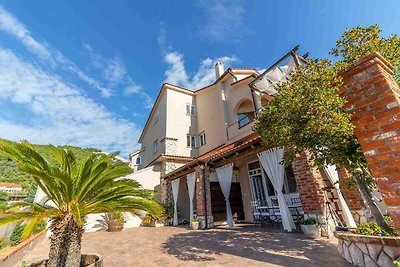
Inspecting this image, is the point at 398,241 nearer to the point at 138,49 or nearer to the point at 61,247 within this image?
the point at 61,247

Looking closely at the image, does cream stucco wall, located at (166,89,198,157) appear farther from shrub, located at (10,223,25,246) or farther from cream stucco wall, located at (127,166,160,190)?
shrub, located at (10,223,25,246)

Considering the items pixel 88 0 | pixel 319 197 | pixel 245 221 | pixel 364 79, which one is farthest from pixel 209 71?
pixel 364 79

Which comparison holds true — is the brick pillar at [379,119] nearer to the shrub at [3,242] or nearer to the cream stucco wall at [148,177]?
the shrub at [3,242]

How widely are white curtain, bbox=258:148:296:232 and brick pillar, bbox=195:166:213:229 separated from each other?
12.6 ft

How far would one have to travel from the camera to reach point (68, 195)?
169 inches

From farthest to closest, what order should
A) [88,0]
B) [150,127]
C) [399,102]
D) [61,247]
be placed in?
[150,127], [88,0], [61,247], [399,102]

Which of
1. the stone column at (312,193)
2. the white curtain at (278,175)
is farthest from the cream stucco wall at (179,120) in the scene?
the stone column at (312,193)

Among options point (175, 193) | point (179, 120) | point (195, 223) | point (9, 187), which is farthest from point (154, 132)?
point (9, 187)

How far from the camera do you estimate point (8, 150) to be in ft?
12.4

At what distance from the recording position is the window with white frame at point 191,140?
18183 millimetres

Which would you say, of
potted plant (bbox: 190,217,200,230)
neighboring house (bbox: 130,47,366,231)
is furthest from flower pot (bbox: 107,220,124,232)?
potted plant (bbox: 190,217,200,230)

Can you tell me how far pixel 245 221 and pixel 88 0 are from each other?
15028 millimetres

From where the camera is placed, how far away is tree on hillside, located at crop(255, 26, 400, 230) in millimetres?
3654

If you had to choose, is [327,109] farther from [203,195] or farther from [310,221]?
[203,195]
